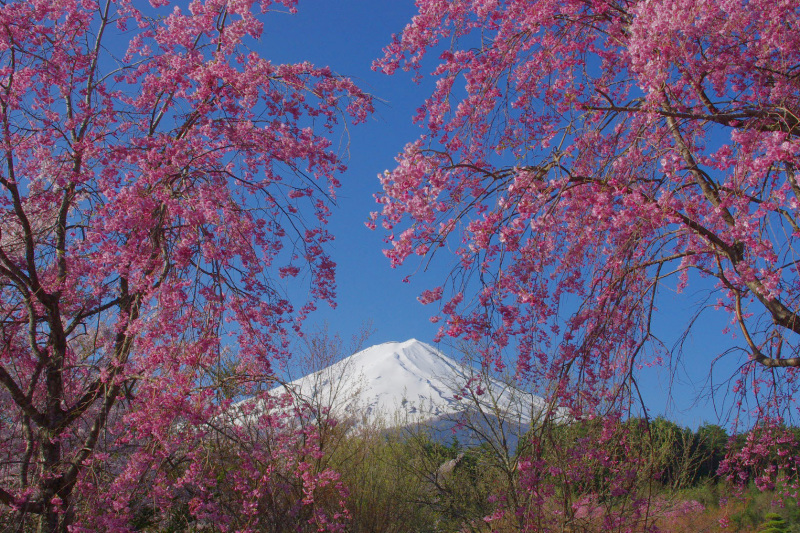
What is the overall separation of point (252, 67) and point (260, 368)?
2071 mm

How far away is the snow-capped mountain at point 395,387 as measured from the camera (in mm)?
8872

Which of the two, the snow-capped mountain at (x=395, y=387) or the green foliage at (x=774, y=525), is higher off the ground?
the snow-capped mountain at (x=395, y=387)

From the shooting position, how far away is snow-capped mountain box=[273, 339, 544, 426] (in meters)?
8.87

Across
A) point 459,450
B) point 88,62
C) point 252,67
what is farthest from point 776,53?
point 459,450

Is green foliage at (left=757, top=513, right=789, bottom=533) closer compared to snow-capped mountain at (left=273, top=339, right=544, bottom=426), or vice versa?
snow-capped mountain at (left=273, top=339, right=544, bottom=426)

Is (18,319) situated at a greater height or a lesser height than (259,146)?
lesser

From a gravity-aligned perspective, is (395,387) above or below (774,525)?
above

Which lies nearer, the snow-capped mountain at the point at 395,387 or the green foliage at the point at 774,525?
the snow-capped mountain at the point at 395,387

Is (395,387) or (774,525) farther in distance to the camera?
(395,387)

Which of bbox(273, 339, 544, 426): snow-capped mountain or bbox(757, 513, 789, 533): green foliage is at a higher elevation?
bbox(273, 339, 544, 426): snow-capped mountain

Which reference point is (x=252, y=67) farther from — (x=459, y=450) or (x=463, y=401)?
(x=459, y=450)

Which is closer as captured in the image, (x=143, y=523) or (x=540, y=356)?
(x=540, y=356)

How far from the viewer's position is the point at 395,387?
33656 millimetres

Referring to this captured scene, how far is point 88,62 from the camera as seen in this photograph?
15.9 feet
